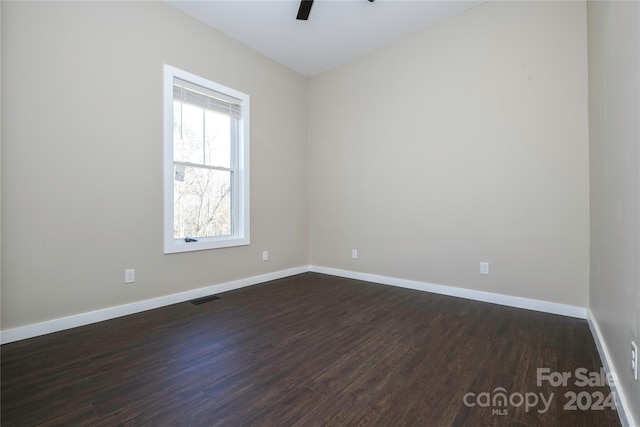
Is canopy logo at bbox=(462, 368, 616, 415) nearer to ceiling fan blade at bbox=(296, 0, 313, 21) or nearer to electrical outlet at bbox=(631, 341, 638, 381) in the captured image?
electrical outlet at bbox=(631, 341, 638, 381)

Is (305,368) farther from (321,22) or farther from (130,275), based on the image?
(321,22)

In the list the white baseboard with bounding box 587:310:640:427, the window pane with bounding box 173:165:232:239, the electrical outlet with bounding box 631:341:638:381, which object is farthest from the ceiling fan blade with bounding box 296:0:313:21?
the white baseboard with bounding box 587:310:640:427

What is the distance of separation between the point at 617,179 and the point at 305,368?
2.03 meters

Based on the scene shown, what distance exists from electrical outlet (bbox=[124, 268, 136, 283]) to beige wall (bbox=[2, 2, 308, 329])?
0.03 m

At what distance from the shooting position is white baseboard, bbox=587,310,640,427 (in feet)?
4.00

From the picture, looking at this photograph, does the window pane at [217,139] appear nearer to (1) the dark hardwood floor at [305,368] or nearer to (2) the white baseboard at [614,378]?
(1) the dark hardwood floor at [305,368]

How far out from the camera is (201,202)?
3381 millimetres

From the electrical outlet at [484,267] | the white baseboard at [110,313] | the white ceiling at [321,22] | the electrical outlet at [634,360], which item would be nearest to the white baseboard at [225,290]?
the white baseboard at [110,313]

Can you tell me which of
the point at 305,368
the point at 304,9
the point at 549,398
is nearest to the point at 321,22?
the point at 304,9

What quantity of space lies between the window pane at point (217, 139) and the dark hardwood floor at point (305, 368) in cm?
175

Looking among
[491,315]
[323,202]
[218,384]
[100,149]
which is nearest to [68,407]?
[218,384]

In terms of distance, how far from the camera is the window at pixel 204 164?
9.82 ft

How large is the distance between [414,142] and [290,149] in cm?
180

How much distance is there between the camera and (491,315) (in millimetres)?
2631
